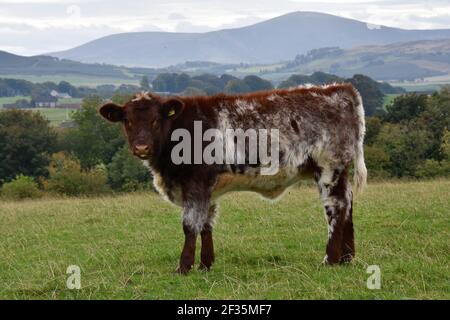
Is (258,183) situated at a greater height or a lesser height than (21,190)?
greater

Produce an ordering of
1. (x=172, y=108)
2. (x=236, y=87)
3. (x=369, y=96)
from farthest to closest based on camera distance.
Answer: (x=236, y=87) < (x=369, y=96) < (x=172, y=108)

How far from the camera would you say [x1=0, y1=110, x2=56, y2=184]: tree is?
59.8m

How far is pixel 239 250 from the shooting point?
38.3ft

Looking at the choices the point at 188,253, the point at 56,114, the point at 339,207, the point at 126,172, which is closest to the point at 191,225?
the point at 188,253

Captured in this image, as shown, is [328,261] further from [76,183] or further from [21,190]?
[76,183]

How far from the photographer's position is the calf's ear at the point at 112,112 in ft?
33.4

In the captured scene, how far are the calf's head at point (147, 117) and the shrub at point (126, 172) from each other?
4188 cm

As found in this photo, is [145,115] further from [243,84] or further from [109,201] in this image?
[243,84]

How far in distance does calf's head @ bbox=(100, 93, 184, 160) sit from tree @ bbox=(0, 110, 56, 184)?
4935cm

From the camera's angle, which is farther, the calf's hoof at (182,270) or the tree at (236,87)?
the tree at (236,87)

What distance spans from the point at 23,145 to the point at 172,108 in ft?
181

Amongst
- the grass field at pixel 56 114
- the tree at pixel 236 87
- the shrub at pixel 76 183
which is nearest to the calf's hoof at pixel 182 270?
the shrub at pixel 76 183

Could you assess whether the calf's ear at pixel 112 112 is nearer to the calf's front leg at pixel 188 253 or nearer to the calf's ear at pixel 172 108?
the calf's ear at pixel 172 108

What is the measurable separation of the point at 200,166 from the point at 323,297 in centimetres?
307
